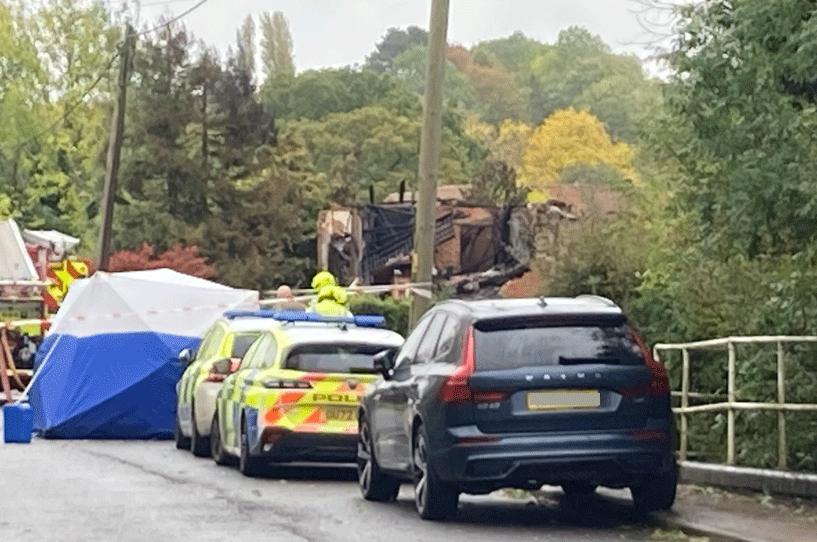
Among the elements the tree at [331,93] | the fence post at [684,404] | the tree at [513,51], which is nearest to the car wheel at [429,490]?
the fence post at [684,404]

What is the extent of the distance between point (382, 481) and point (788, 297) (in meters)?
3.53

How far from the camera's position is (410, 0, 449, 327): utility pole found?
22469 millimetres

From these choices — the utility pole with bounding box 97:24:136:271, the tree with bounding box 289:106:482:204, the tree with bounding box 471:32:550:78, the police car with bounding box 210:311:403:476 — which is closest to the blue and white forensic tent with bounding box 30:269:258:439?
the police car with bounding box 210:311:403:476

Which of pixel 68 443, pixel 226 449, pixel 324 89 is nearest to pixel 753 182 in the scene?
pixel 226 449

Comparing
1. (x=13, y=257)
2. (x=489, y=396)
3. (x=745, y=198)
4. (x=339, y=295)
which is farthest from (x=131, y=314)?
(x=13, y=257)

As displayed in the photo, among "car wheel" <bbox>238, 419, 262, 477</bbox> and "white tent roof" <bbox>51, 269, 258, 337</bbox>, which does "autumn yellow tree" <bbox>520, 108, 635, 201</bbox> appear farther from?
"car wheel" <bbox>238, 419, 262, 477</bbox>

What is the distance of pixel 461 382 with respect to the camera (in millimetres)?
13906

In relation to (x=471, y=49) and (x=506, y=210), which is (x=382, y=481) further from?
(x=471, y=49)

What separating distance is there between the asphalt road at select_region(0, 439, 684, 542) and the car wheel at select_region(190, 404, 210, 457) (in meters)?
1.96

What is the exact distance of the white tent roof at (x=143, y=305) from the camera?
27.1 meters

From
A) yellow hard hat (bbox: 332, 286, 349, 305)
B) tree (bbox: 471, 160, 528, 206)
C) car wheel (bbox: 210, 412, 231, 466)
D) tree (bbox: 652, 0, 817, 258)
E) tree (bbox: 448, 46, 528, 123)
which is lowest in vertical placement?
car wheel (bbox: 210, 412, 231, 466)

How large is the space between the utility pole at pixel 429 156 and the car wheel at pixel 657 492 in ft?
26.6

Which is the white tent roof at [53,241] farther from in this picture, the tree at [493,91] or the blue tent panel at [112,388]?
the tree at [493,91]

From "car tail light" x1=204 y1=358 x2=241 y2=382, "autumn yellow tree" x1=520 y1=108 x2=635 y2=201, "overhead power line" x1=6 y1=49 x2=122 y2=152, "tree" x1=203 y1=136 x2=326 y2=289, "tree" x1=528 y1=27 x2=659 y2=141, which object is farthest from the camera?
"tree" x1=528 y1=27 x2=659 y2=141
